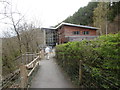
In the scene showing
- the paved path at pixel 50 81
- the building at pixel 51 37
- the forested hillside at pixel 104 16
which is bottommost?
the paved path at pixel 50 81

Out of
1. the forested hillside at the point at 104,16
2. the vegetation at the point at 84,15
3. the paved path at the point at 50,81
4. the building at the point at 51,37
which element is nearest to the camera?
the paved path at the point at 50,81

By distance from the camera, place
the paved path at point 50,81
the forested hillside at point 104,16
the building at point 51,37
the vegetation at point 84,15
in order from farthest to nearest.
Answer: the building at point 51,37, the vegetation at point 84,15, the forested hillside at point 104,16, the paved path at point 50,81

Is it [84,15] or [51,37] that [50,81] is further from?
[51,37]

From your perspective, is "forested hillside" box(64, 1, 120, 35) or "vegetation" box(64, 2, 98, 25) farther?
"vegetation" box(64, 2, 98, 25)

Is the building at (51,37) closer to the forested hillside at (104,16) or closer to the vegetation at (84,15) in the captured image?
the vegetation at (84,15)

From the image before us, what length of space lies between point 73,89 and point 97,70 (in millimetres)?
1488

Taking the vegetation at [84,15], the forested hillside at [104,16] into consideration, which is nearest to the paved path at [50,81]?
the forested hillside at [104,16]

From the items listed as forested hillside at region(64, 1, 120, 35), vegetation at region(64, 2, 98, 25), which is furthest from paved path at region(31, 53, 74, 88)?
vegetation at region(64, 2, 98, 25)

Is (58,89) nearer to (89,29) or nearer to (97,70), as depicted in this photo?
(97,70)

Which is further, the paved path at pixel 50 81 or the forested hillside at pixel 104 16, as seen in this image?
the forested hillside at pixel 104 16

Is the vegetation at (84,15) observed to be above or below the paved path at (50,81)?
above

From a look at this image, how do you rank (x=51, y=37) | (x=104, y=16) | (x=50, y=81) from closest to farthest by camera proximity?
(x=50, y=81), (x=104, y=16), (x=51, y=37)

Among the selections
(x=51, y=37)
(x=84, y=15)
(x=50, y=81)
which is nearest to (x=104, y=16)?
(x=84, y=15)

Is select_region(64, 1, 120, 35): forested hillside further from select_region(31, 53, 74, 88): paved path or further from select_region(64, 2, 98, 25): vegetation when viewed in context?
select_region(31, 53, 74, 88): paved path
